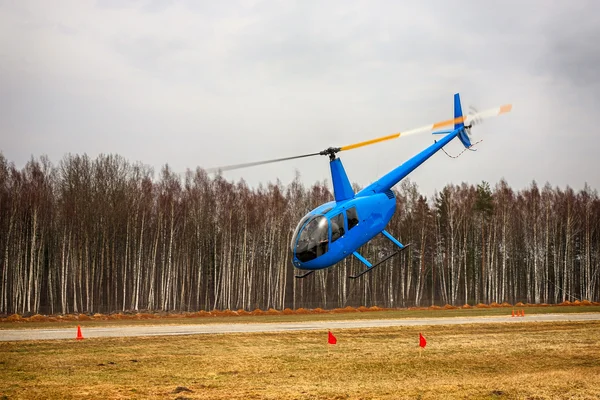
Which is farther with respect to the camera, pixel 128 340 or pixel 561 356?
pixel 128 340

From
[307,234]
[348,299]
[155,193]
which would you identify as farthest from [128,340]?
[348,299]

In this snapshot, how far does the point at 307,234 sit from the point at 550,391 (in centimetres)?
876

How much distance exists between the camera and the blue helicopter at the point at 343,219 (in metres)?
21.6

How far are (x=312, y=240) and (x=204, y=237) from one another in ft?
152

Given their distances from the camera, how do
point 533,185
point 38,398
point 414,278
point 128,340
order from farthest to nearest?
point 414,278
point 533,185
point 128,340
point 38,398

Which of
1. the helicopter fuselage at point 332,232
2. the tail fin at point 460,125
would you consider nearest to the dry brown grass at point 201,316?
the tail fin at point 460,125

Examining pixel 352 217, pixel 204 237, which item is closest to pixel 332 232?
pixel 352 217

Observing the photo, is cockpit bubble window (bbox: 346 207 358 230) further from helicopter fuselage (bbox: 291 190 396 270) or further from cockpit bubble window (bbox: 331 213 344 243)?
cockpit bubble window (bbox: 331 213 344 243)

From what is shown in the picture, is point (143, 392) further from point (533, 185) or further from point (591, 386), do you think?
point (533, 185)

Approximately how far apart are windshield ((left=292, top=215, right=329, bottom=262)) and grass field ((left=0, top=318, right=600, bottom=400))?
3.40m

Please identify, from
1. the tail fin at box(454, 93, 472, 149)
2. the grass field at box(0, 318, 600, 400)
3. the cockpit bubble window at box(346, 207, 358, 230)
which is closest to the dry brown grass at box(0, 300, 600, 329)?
the grass field at box(0, 318, 600, 400)

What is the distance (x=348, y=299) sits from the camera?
74.6 m

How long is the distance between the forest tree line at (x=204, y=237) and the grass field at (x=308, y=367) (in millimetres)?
28471

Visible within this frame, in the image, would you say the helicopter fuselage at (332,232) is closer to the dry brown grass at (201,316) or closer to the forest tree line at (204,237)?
the dry brown grass at (201,316)
